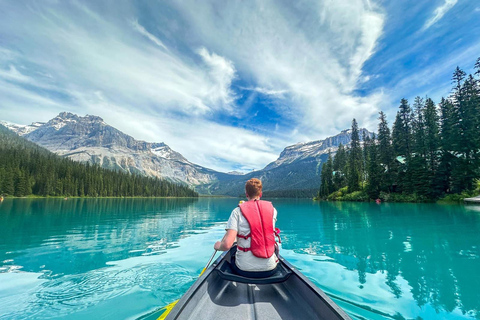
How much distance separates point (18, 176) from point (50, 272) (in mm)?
106026

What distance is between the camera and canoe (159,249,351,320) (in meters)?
3.57

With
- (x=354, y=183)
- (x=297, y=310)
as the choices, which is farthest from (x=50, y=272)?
(x=354, y=183)

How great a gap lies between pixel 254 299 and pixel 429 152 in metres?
53.0

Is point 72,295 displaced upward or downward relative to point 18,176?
downward

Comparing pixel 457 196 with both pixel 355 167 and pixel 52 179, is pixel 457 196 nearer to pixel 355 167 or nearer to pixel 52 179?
pixel 355 167

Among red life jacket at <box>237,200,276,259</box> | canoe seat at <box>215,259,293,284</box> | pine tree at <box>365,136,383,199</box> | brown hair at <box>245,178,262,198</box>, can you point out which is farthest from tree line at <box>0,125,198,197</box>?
pine tree at <box>365,136,383,199</box>

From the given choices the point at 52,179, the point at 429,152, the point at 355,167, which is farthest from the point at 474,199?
the point at 52,179

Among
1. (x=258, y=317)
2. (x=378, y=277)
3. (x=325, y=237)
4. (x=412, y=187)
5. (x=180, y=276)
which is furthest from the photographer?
(x=412, y=187)

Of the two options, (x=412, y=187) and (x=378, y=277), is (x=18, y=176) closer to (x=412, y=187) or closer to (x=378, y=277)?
(x=378, y=277)

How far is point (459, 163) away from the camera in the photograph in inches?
1415

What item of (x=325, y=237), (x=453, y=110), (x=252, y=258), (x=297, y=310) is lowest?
(x=325, y=237)

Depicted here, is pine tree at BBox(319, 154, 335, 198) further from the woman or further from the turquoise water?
the woman

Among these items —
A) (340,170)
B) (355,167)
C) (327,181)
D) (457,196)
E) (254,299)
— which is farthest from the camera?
(327,181)

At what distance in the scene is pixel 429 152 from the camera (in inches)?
1682
